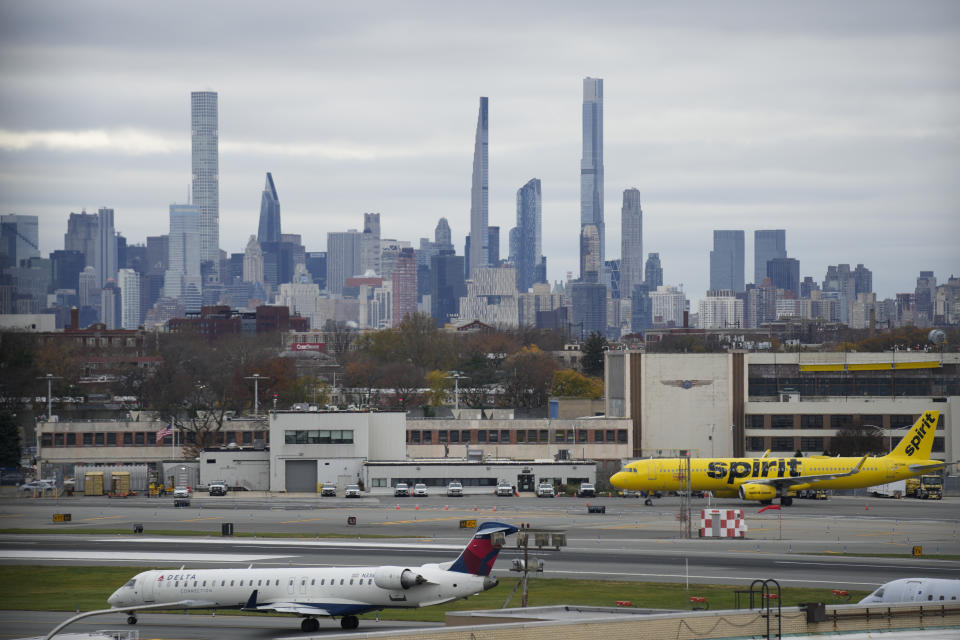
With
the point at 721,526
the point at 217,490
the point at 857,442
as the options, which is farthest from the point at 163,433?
the point at 721,526

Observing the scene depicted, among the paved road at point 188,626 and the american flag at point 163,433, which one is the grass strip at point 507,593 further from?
the american flag at point 163,433

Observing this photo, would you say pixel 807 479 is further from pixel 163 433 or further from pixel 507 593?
pixel 163 433

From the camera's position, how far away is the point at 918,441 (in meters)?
118

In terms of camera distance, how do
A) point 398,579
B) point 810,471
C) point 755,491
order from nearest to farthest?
point 398,579
point 755,491
point 810,471

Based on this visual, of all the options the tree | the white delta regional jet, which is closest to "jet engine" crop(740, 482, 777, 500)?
the tree

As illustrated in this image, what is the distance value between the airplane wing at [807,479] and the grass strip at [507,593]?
1901 inches

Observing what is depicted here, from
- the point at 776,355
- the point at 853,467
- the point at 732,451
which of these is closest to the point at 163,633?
the point at 853,467

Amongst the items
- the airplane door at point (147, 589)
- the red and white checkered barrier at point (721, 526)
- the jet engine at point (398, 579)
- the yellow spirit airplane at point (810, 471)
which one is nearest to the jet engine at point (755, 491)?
the yellow spirit airplane at point (810, 471)

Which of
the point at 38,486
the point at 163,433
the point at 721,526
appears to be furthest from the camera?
the point at 163,433

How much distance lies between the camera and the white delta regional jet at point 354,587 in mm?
58562

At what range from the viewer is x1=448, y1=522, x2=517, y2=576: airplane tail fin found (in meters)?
58.6

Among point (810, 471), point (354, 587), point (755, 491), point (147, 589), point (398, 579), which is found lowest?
point (755, 491)

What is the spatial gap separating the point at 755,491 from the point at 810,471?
6130 millimetres

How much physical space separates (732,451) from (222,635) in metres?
103
